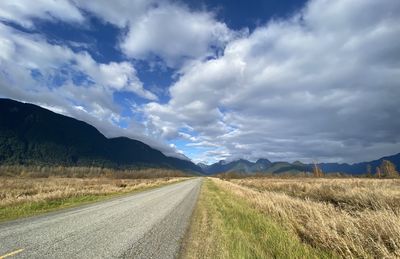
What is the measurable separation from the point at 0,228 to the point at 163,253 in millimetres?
7326

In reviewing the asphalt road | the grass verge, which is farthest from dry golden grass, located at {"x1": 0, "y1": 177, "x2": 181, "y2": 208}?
the grass verge

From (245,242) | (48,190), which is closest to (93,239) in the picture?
(245,242)

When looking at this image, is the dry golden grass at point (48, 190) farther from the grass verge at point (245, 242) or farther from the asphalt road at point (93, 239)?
the grass verge at point (245, 242)

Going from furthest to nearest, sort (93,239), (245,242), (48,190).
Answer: (48,190), (93,239), (245,242)

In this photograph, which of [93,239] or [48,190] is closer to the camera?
[93,239]

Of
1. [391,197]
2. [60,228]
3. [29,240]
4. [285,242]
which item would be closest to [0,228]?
[60,228]

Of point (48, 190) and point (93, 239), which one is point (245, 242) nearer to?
point (93, 239)

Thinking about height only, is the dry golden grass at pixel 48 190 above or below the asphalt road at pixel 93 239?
above

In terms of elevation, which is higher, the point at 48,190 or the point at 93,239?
the point at 48,190

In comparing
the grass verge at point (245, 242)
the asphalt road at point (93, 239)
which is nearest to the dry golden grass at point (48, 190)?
the asphalt road at point (93, 239)

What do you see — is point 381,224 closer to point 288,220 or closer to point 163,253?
point 288,220

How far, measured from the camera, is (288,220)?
11906mm

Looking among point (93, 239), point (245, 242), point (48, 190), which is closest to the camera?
point (245, 242)

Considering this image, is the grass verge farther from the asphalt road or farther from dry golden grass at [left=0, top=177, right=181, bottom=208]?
dry golden grass at [left=0, top=177, right=181, bottom=208]
